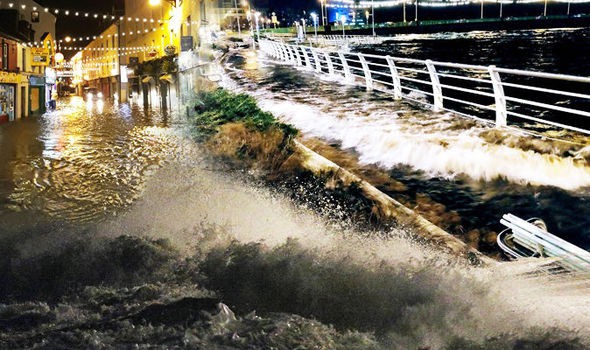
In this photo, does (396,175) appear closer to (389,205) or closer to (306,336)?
(389,205)

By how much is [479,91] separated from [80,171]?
390 inches

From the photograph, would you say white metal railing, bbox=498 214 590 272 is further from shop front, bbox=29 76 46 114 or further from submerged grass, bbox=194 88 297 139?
shop front, bbox=29 76 46 114

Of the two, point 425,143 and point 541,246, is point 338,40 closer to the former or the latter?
point 425,143

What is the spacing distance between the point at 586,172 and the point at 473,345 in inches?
197

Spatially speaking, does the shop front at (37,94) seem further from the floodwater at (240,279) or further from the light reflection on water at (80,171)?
the floodwater at (240,279)

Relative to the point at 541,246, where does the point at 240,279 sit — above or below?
below

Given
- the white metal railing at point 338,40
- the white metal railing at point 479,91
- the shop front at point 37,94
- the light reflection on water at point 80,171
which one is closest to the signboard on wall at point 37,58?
the shop front at point 37,94

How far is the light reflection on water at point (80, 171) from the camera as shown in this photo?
8.32 meters

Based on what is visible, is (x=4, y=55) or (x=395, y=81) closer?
(x=395, y=81)

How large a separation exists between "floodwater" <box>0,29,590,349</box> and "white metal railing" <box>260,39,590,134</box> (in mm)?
1430

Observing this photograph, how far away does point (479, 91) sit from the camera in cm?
1449

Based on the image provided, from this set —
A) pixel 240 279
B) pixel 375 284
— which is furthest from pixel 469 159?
pixel 240 279

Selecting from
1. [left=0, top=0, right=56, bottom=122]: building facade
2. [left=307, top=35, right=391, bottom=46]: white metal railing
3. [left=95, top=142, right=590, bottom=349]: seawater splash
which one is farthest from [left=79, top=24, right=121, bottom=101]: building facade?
[left=95, top=142, right=590, bottom=349]: seawater splash

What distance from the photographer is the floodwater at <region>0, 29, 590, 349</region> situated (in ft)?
14.3
